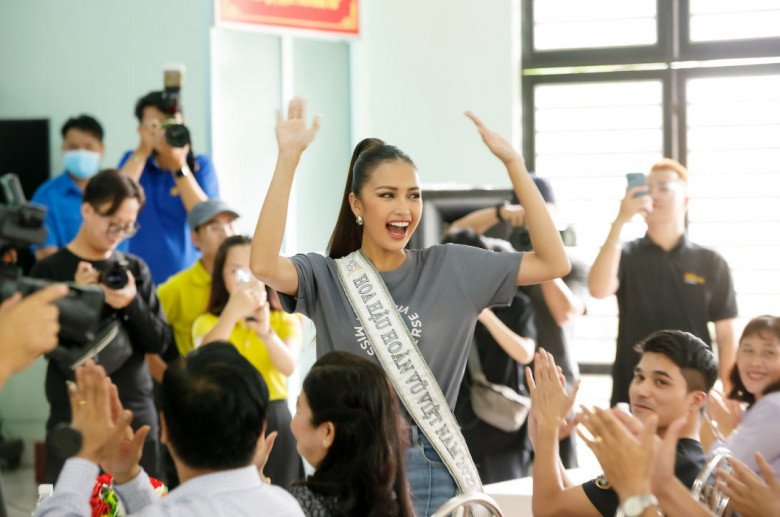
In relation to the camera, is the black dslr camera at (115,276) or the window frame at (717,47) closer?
the black dslr camera at (115,276)

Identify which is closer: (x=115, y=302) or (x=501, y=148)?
(x=501, y=148)

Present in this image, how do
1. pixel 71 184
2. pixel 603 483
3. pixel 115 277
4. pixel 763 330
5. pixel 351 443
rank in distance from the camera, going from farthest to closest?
pixel 71 184 → pixel 115 277 → pixel 763 330 → pixel 603 483 → pixel 351 443

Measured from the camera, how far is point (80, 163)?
4.98m

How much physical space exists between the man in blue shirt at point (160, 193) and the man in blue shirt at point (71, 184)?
0.47 feet

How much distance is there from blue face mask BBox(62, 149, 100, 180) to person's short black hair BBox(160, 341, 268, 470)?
11.2ft

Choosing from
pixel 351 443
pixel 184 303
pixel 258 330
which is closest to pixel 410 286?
pixel 351 443

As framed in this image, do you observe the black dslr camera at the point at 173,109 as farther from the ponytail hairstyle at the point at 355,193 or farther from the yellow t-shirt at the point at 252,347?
the ponytail hairstyle at the point at 355,193

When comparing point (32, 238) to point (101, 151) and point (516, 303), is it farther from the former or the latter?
point (101, 151)

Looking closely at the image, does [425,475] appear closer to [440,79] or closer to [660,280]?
[660,280]

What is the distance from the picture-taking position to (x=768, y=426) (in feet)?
8.21

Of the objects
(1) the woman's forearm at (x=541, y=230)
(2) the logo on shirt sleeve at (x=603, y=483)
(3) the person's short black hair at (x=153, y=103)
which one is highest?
(3) the person's short black hair at (x=153, y=103)

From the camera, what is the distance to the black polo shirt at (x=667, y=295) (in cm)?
405

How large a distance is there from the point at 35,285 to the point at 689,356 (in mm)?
1475

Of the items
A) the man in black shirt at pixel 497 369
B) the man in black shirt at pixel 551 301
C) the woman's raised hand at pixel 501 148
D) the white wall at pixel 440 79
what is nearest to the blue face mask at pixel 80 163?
the white wall at pixel 440 79
